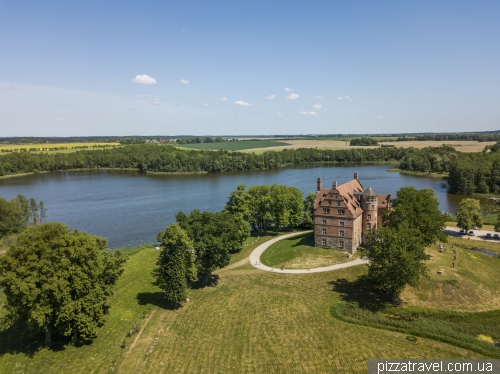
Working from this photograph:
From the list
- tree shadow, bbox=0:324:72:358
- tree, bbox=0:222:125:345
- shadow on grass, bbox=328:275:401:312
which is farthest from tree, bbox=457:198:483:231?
tree shadow, bbox=0:324:72:358

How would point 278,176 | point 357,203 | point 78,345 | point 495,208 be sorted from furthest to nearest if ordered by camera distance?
1. point 278,176
2. point 495,208
3. point 357,203
4. point 78,345

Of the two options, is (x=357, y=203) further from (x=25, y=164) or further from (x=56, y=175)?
(x=25, y=164)

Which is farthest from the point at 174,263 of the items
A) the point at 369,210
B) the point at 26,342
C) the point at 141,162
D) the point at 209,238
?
the point at 141,162

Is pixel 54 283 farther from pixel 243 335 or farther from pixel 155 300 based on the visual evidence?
pixel 243 335

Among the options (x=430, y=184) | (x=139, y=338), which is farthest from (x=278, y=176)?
(x=139, y=338)

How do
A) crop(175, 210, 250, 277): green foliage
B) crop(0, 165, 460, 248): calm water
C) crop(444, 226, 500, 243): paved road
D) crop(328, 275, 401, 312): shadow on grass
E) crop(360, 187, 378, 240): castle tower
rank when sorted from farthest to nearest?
crop(0, 165, 460, 248): calm water → crop(444, 226, 500, 243): paved road → crop(360, 187, 378, 240): castle tower → crop(175, 210, 250, 277): green foliage → crop(328, 275, 401, 312): shadow on grass

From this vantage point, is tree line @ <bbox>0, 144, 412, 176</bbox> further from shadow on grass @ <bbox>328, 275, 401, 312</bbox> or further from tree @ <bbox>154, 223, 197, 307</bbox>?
tree @ <bbox>154, 223, 197, 307</bbox>
